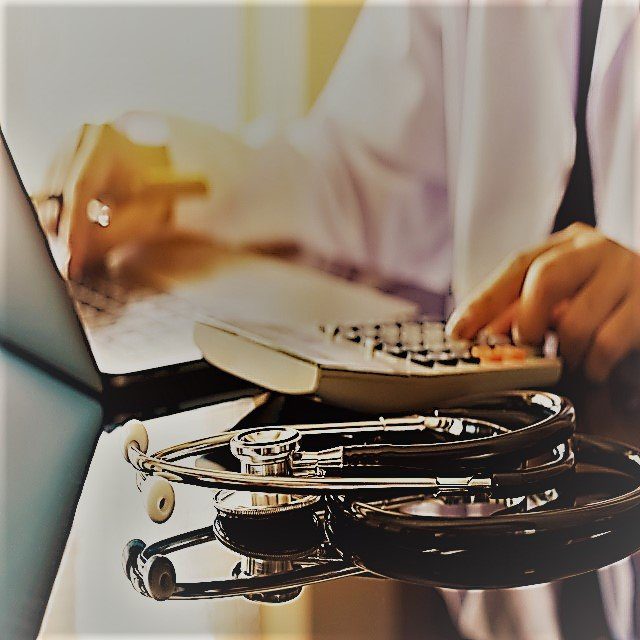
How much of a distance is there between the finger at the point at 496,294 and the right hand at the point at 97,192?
0.23 metres

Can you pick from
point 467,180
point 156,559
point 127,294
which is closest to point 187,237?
point 127,294

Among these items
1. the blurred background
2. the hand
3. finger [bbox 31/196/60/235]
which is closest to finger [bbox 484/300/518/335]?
the hand

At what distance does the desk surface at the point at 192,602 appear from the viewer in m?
0.32

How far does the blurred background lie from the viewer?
24.0 inches

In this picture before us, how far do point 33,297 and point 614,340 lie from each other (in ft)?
1.26

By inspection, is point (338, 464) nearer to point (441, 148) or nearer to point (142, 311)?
point (142, 311)

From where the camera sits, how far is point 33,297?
561 millimetres

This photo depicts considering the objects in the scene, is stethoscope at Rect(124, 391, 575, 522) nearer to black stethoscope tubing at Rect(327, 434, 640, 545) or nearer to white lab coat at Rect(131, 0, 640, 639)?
black stethoscope tubing at Rect(327, 434, 640, 545)

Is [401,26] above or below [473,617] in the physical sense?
above

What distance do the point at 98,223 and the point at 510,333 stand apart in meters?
0.31

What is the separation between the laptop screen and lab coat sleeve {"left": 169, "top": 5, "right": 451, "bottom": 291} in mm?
125

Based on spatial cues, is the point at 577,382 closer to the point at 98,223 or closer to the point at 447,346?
the point at 447,346

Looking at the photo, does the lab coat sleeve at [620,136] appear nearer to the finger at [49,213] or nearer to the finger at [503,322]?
the finger at [503,322]

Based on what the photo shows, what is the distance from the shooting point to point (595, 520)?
0.35 m
